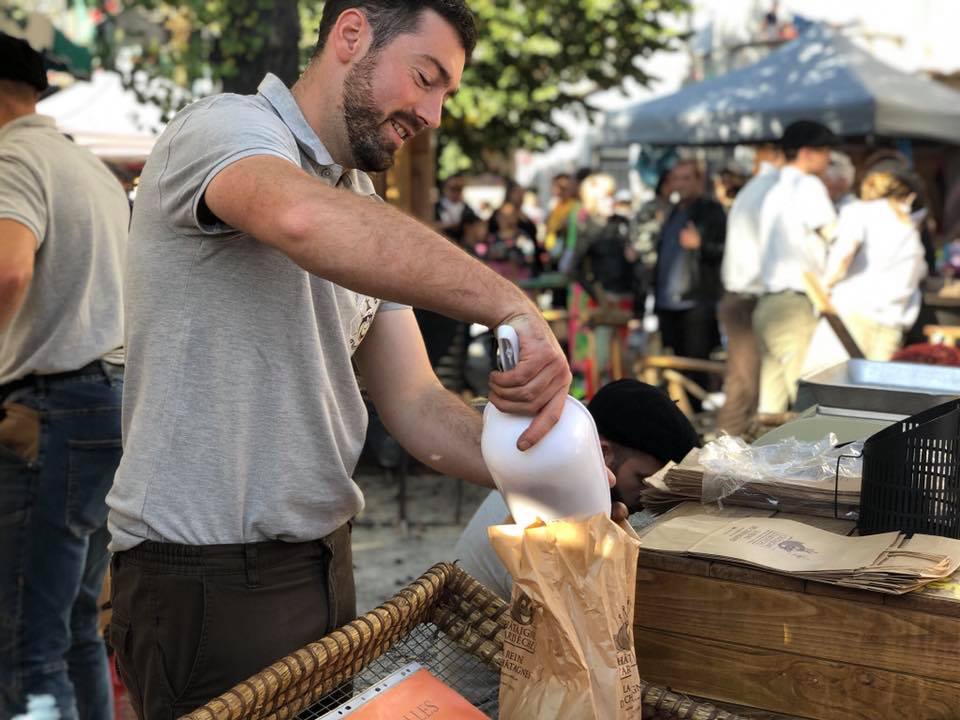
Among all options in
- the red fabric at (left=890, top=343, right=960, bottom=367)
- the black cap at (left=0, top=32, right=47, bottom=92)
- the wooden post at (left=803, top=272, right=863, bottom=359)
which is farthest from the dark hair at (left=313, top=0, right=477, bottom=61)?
the wooden post at (left=803, top=272, right=863, bottom=359)

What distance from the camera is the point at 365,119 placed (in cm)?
166

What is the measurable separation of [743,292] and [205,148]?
5833 millimetres

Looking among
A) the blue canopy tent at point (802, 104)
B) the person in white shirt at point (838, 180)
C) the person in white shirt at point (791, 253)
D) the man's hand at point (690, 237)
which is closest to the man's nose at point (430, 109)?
the person in white shirt at point (791, 253)

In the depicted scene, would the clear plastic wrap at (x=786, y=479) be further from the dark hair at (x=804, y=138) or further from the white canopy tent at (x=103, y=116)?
the white canopy tent at (x=103, y=116)

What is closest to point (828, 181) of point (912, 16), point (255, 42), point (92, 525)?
point (255, 42)

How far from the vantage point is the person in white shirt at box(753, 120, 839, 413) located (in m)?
6.35

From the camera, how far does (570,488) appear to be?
140cm

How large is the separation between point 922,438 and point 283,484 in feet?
3.26

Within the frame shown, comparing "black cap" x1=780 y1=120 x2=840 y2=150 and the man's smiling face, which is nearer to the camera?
the man's smiling face

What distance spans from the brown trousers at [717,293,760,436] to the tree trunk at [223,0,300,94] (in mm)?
3324

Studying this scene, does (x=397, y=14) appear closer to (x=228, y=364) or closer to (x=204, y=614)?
(x=228, y=364)

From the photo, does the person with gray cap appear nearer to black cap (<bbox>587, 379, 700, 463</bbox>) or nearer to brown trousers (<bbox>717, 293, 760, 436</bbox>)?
black cap (<bbox>587, 379, 700, 463</bbox>)

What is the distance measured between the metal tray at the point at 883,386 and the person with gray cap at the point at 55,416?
1.85 m

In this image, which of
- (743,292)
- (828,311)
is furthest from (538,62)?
(828,311)
